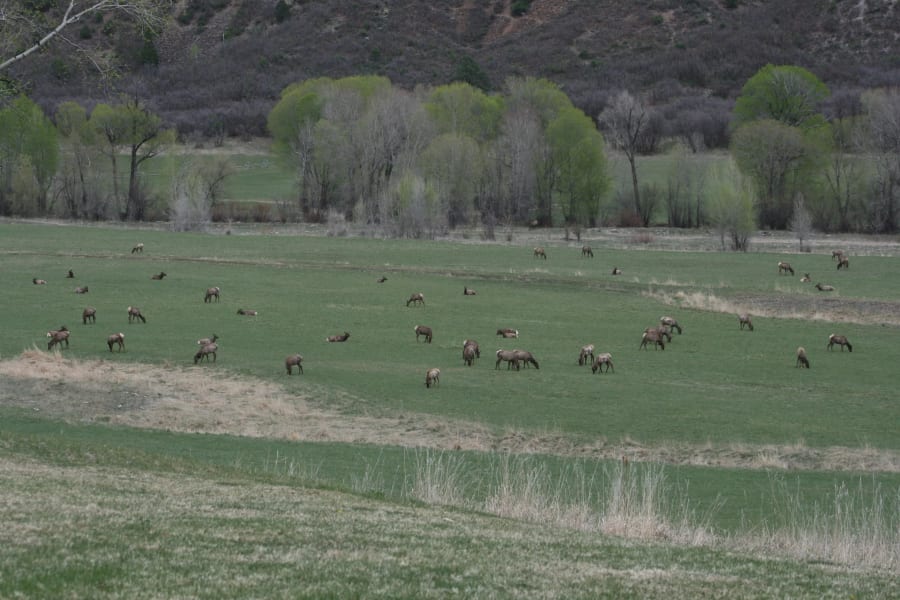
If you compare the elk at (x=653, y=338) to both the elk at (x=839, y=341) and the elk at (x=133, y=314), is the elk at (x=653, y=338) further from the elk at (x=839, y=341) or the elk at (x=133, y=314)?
the elk at (x=133, y=314)

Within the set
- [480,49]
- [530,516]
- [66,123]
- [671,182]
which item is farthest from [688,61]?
[530,516]

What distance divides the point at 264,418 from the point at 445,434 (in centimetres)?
494

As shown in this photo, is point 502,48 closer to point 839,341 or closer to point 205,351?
point 839,341

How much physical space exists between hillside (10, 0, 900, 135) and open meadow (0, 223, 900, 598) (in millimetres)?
89906

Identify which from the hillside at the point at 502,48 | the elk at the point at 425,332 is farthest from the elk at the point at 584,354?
the hillside at the point at 502,48

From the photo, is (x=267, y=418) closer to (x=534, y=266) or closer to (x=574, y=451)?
(x=574, y=451)

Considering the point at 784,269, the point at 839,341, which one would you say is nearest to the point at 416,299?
the point at 839,341

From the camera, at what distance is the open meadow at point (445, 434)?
38.2 feet

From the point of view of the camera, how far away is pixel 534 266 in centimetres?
6788

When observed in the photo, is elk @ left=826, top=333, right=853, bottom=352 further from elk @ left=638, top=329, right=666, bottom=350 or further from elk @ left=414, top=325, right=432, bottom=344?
elk @ left=414, top=325, right=432, bottom=344

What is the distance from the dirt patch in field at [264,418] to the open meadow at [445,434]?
0.10 metres

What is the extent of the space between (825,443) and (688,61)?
144 meters

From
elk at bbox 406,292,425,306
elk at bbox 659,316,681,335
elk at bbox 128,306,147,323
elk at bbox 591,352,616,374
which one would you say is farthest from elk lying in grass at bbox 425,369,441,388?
elk at bbox 406,292,425,306

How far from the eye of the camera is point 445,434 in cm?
2831
